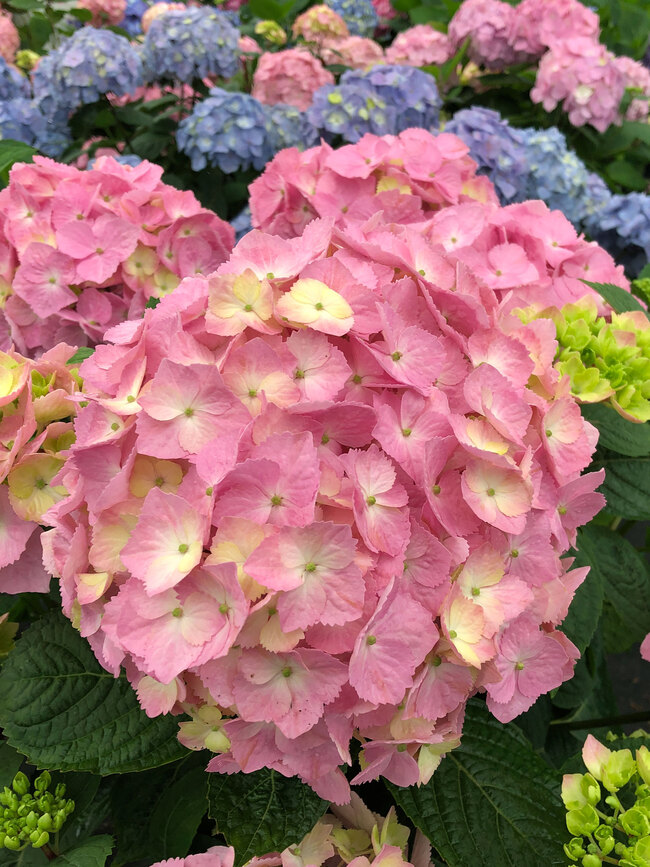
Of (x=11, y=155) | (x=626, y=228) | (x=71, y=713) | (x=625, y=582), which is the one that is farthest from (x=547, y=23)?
(x=71, y=713)

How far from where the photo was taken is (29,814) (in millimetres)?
603

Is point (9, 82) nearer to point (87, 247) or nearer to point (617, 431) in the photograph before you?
point (87, 247)

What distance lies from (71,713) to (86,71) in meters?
1.30

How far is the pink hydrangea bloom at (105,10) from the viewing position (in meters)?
2.21

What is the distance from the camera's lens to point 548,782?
2.21 ft

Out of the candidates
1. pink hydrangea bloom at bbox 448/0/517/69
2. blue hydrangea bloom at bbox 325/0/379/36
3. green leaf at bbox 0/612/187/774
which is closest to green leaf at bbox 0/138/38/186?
green leaf at bbox 0/612/187/774

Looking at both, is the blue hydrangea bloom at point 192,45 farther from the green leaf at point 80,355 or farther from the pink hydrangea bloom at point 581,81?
the green leaf at point 80,355

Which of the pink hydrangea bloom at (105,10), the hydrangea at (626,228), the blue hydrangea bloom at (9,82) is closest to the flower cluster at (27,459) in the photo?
the hydrangea at (626,228)

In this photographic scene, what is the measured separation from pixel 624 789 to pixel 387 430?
1.45 ft

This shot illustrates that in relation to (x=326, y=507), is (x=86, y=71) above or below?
below

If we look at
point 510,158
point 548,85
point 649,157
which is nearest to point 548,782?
point 510,158

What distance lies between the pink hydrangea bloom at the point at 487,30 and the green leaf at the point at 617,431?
56.3 inches

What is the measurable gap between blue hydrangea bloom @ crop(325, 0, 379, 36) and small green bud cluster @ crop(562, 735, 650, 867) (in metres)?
2.29

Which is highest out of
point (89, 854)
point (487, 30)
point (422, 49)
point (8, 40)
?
point (487, 30)
